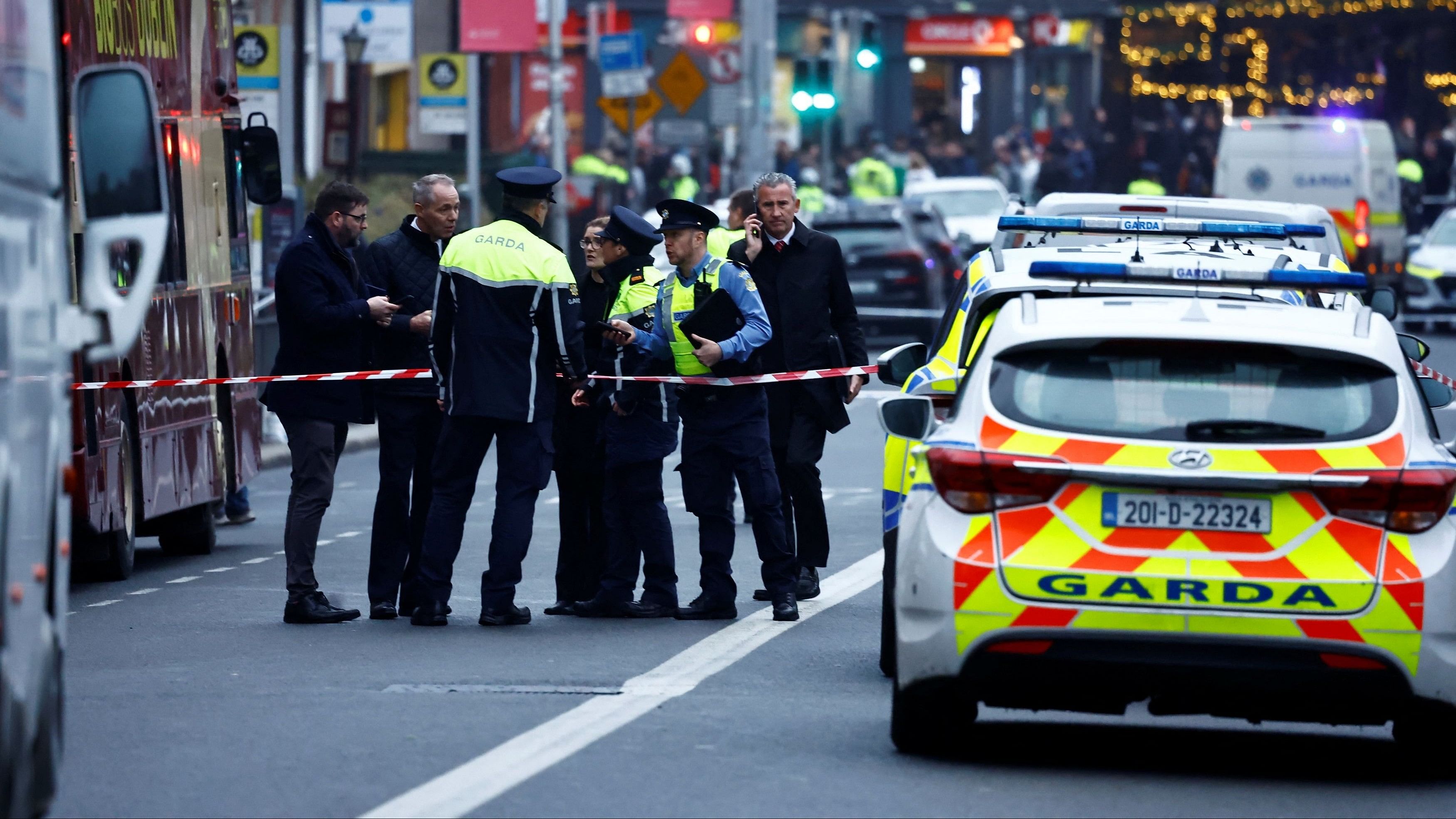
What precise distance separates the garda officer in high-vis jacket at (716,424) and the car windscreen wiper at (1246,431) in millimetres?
3829

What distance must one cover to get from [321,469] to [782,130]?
177 feet

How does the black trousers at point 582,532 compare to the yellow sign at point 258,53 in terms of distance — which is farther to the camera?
the yellow sign at point 258,53

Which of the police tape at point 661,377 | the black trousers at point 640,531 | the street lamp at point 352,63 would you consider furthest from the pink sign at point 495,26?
the black trousers at point 640,531

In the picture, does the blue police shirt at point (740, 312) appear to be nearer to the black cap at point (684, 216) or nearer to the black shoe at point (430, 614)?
the black cap at point (684, 216)

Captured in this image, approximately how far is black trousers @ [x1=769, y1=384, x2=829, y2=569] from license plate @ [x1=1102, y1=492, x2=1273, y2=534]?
4.54 metres

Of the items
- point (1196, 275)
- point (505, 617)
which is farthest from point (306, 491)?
point (1196, 275)

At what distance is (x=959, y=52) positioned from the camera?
7406 centimetres

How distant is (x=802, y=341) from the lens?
40.7 feet

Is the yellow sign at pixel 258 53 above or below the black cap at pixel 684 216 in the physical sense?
above

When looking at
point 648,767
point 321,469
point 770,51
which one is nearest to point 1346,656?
point 648,767

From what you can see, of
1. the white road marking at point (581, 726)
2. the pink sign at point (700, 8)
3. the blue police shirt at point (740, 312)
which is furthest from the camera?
the pink sign at point (700, 8)

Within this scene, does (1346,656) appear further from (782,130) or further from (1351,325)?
(782,130)

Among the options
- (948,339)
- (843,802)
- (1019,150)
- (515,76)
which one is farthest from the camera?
(515,76)

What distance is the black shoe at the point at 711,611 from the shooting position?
38.2 ft
